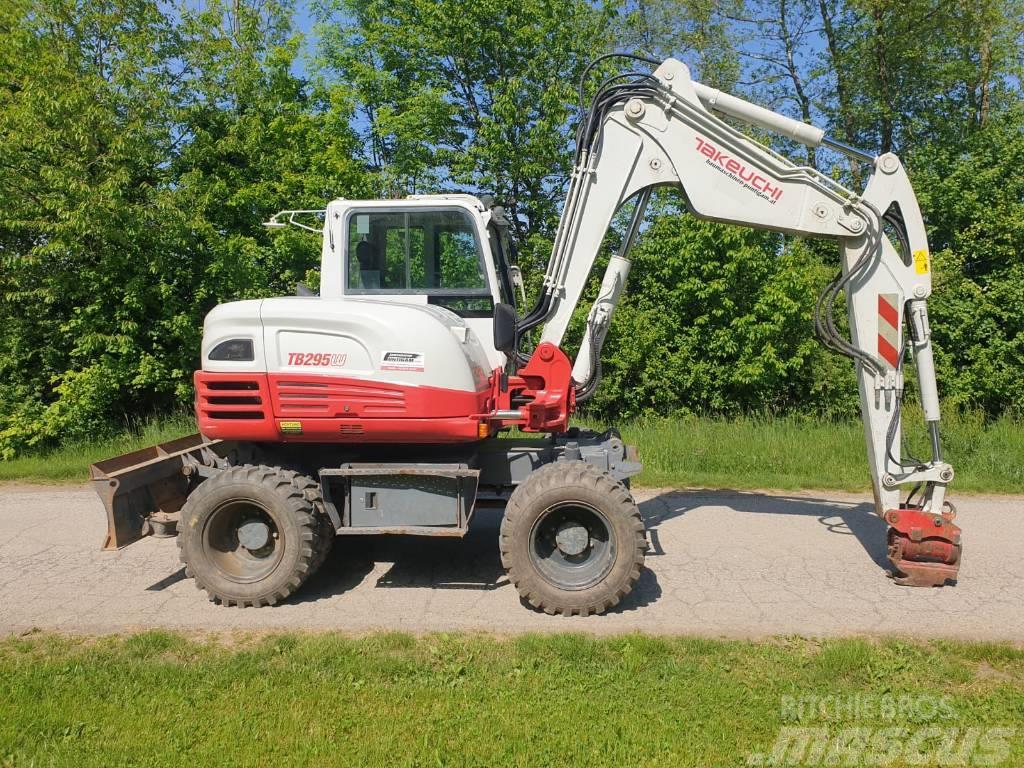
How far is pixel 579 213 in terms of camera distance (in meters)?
5.82

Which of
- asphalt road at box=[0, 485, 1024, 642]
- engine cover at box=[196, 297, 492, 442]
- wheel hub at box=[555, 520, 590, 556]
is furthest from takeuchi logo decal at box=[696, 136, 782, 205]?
asphalt road at box=[0, 485, 1024, 642]

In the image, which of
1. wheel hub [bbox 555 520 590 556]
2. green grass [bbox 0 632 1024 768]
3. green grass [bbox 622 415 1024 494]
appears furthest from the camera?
green grass [bbox 622 415 1024 494]

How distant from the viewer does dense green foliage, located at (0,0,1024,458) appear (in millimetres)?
11031

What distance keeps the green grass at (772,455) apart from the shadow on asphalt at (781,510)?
533 mm

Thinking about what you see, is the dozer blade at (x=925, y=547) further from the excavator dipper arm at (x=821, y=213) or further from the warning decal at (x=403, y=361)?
the warning decal at (x=403, y=361)

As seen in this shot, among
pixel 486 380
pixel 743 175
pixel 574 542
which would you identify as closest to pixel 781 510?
pixel 574 542

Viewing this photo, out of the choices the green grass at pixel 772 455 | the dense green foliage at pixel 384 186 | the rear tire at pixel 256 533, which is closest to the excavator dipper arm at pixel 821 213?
the rear tire at pixel 256 533

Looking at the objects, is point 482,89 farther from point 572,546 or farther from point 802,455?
point 572,546

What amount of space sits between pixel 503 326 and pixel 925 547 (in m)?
3.50

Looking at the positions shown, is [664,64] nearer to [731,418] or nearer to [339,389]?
[339,389]

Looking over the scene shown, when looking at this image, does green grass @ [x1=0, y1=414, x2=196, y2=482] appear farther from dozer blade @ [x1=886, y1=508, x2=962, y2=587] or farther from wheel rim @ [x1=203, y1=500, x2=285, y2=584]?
dozer blade @ [x1=886, y1=508, x2=962, y2=587]

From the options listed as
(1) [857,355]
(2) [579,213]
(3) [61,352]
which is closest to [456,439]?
(2) [579,213]

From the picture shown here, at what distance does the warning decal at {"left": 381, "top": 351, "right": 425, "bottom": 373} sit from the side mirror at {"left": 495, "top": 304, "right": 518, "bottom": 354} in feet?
2.17

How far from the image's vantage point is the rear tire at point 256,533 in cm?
532
